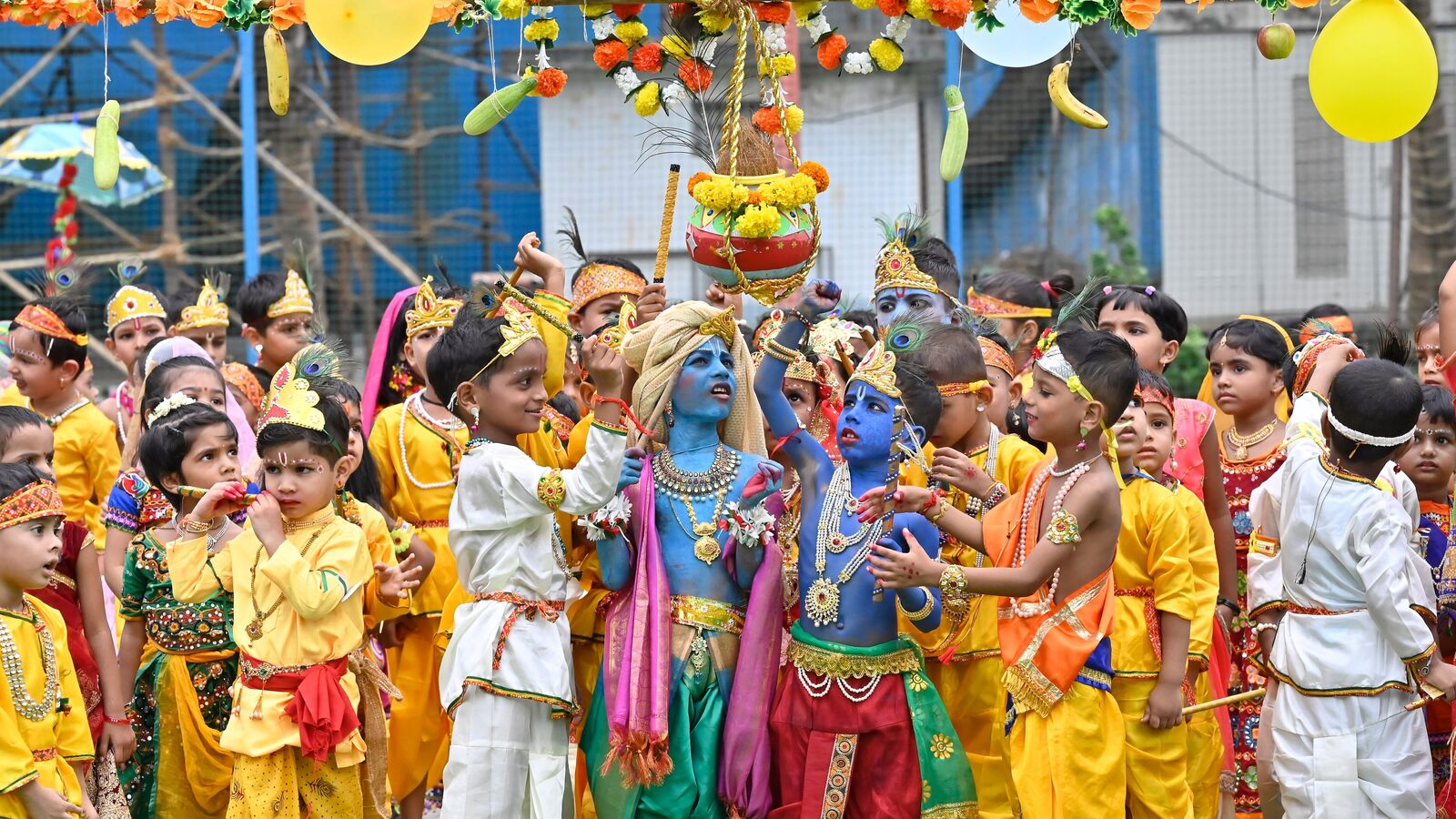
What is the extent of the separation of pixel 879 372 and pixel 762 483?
0.48 meters

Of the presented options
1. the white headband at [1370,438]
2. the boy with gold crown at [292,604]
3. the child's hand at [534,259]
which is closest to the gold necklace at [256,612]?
the boy with gold crown at [292,604]

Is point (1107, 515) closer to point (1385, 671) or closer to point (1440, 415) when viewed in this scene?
point (1385, 671)

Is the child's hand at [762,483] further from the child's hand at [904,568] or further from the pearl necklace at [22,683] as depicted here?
the pearl necklace at [22,683]

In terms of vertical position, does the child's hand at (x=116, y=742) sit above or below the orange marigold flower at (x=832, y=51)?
below

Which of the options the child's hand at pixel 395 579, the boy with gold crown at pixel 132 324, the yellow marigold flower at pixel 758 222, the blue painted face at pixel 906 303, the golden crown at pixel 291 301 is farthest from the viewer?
the boy with gold crown at pixel 132 324

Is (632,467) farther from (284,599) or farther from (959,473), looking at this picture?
(284,599)

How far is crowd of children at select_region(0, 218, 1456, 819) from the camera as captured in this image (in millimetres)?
4699

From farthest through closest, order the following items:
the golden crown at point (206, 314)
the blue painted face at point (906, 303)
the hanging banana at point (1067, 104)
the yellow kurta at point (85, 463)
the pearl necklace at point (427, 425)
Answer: the golden crown at point (206, 314) < the yellow kurta at point (85, 463) < the blue painted face at point (906, 303) < the pearl necklace at point (427, 425) < the hanging banana at point (1067, 104)

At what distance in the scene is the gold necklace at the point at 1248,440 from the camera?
6324 millimetres

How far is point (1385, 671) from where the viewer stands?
15.8 feet

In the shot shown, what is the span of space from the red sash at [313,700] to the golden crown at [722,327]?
153 centimetres

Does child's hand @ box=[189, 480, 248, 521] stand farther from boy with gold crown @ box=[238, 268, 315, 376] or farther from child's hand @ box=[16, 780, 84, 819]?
boy with gold crown @ box=[238, 268, 315, 376]

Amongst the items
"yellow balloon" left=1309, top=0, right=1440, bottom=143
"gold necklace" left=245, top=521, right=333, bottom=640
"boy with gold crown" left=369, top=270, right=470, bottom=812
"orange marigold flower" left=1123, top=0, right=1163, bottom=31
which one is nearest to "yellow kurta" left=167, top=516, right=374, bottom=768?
"gold necklace" left=245, top=521, right=333, bottom=640

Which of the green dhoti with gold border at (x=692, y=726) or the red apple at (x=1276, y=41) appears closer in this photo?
the green dhoti with gold border at (x=692, y=726)
